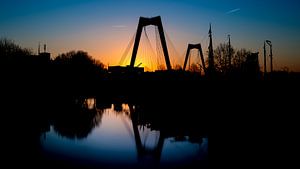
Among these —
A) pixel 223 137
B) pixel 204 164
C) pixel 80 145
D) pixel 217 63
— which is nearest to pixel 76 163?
pixel 80 145

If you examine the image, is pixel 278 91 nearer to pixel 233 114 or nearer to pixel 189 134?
pixel 233 114

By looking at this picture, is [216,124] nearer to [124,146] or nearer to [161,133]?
[161,133]

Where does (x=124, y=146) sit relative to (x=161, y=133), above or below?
below

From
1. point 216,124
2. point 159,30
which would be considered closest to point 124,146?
point 216,124

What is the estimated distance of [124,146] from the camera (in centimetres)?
877

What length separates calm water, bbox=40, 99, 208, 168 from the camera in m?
6.75

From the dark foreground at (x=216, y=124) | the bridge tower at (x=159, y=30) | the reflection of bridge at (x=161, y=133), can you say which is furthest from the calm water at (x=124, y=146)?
the bridge tower at (x=159, y=30)

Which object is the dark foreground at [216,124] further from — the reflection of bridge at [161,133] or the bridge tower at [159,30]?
the bridge tower at [159,30]

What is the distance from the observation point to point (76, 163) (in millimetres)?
6398

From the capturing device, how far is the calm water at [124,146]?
22.1 ft

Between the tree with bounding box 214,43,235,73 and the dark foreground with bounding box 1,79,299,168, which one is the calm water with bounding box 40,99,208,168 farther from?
the tree with bounding box 214,43,235,73

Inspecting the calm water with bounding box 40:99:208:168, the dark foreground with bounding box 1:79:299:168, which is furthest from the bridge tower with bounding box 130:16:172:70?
the calm water with bounding box 40:99:208:168

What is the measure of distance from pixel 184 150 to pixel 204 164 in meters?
1.75

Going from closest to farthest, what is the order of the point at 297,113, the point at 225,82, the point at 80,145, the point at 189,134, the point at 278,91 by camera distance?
the point at 80,145 → the point at 189,134 → the point at 297,113 → the point at 278,91 → the point at 225,82
